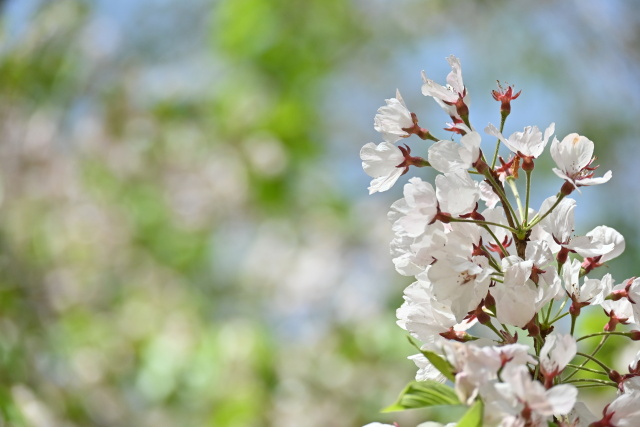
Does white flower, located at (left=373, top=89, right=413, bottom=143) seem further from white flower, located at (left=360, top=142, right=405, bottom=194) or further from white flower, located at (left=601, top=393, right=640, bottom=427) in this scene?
white flower, located at (left=601, top=393, right=640, bottom=427)

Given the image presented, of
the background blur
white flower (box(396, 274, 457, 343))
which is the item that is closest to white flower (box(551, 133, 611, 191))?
white flower (box(396, 274, 457, 343))

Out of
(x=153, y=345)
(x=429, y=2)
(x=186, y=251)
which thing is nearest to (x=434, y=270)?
(x=153, y=345)

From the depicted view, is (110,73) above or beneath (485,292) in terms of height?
above

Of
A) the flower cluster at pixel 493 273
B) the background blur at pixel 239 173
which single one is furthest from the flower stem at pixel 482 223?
the background blur at pixel 239 173

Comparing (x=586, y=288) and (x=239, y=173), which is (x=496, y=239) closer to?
(x=586, y=288)

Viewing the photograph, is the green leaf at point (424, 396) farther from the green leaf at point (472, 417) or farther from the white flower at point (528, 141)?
the white flower at point (528, 141)

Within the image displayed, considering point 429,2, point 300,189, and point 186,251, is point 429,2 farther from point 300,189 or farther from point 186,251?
point 186,251
